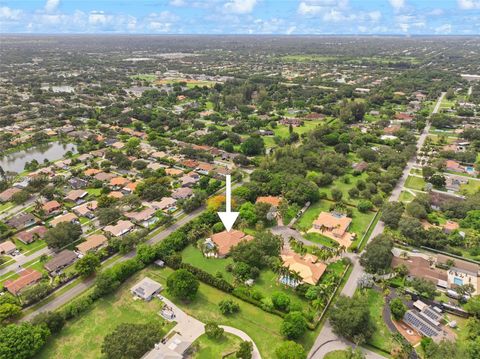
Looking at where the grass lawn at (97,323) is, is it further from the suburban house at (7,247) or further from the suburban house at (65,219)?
the suburban house at (65,219)

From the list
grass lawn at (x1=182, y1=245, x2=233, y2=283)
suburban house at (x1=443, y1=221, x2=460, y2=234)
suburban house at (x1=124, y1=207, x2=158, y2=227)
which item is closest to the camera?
grass lawn at (x1=182, y1=245, x2=233, y2=283)

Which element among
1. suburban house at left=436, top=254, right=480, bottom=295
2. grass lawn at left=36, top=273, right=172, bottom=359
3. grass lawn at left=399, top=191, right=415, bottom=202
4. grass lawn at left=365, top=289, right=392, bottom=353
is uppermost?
suburban house at left=436, top=254, right=480, bottom=295

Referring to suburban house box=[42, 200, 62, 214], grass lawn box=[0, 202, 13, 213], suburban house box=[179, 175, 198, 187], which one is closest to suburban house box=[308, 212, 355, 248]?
suburban house box=[179, 175, 198, 187]

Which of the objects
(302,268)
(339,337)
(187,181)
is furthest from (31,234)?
(339,337)

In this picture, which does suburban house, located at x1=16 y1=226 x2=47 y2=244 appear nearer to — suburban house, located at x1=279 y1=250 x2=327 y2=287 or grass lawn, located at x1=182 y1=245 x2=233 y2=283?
grass lawn, located at x1=182 y1=245 x2=233 y2=283

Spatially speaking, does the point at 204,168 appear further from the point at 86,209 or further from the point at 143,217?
the point at 86,209

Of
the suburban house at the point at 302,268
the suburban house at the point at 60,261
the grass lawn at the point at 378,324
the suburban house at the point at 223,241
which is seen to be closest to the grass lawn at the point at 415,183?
the suburban house at the point at 302,268
